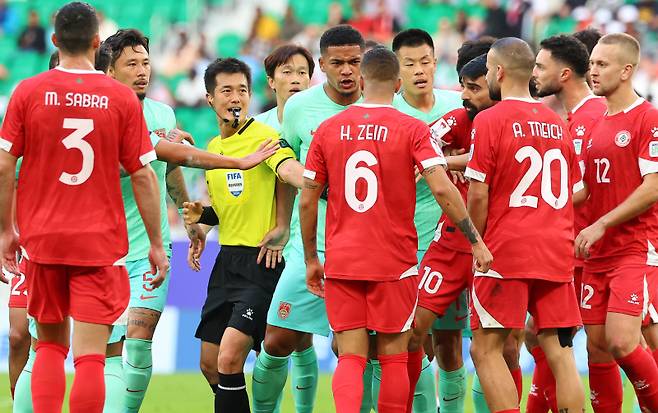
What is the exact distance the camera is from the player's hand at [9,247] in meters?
6.74

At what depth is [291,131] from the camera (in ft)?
27.4

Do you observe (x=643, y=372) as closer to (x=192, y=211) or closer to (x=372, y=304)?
(x=372, y=304)

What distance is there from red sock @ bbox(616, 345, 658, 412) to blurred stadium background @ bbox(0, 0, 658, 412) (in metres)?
11.1

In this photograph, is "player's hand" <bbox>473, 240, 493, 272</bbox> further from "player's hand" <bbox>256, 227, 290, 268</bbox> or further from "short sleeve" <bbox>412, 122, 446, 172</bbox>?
"player's hand" <bbox>256, 227, 290, 268</bbox>

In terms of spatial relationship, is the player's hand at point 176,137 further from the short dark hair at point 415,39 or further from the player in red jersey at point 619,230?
the player in red jersey at point 619,230

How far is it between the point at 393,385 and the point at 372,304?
0.51 m

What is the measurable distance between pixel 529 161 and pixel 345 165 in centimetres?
113

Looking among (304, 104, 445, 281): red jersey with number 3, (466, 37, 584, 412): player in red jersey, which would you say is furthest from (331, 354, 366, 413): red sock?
(466, 37, 584, 412): player in red jersey

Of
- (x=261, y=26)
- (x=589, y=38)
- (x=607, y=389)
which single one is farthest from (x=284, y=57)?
(x=261, y=26)

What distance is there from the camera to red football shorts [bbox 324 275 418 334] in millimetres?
7180

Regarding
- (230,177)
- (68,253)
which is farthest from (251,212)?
(68,253)

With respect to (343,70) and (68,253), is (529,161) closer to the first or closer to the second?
(343,70)

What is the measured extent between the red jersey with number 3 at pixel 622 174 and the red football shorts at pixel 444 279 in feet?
2.86

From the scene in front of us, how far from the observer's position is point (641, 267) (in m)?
7.93
